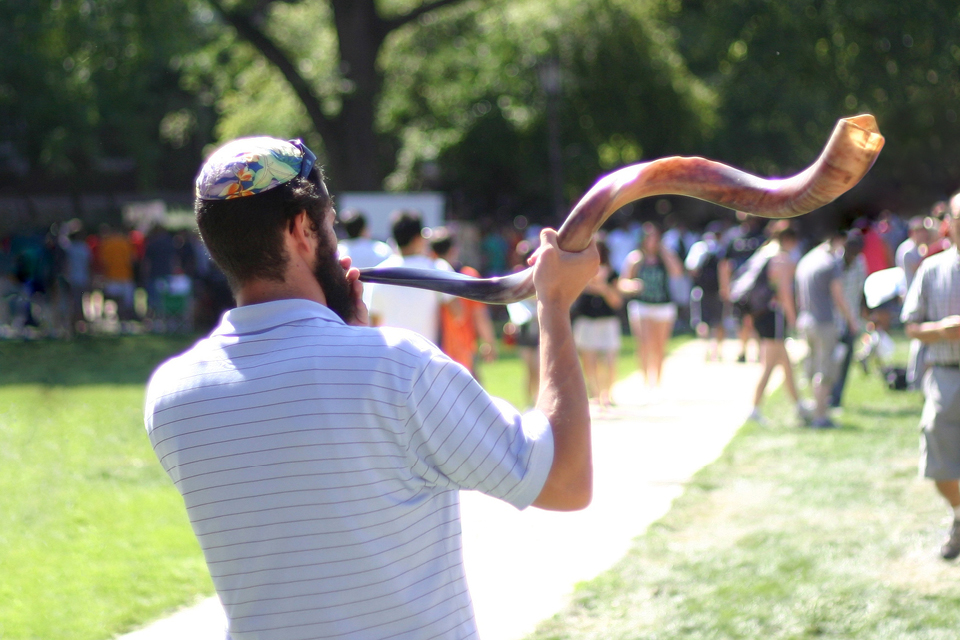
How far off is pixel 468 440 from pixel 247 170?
1.97 feet

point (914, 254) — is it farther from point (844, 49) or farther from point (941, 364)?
point (844, 49)

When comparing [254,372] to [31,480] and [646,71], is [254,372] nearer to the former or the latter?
[31,480]

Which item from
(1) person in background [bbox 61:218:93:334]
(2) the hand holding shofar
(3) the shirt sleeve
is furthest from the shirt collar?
(1) person in background [bbox 61:218:93:334]

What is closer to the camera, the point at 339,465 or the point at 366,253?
the point at 339,465

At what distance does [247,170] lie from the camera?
1824mm

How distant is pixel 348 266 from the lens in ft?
6.81

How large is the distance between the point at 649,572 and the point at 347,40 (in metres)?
18.1

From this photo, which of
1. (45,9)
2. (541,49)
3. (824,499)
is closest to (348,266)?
(824,499)

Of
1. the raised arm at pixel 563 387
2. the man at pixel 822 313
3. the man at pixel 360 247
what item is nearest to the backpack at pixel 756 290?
the man at pixel 822 313

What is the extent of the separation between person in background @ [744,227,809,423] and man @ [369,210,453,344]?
4114 millimetres

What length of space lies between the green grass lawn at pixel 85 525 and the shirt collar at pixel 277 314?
3644 millimetres

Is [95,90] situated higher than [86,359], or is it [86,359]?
[95,90]

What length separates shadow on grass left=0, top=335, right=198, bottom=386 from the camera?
A: 48.5ft

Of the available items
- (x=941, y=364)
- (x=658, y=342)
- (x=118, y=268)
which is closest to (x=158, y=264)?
(x=118, y=268)
